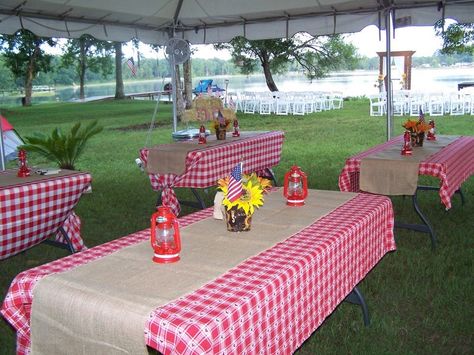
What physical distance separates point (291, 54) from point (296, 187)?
17.4 metres

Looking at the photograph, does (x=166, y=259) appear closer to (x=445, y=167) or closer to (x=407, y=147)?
(x=445, y=167)

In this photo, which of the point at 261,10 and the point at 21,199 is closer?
the point at 21,199

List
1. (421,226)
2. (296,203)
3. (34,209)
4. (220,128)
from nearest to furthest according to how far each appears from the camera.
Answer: (296,203)
(34,209)
(421,226)
(220,128)

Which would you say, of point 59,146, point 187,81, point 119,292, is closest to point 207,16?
point 59,146

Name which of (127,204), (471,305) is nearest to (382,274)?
(471,305)

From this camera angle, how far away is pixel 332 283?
2.15m

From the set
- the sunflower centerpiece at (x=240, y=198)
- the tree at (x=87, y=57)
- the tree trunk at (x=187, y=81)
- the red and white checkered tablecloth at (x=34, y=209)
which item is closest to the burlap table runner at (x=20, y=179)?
the red and white checkered tablecloth at (x=34, y=209)

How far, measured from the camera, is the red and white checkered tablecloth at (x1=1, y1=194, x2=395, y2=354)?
4.68ft

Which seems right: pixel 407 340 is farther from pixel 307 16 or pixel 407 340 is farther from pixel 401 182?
pixel 307 16

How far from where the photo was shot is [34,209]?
10.6 ft

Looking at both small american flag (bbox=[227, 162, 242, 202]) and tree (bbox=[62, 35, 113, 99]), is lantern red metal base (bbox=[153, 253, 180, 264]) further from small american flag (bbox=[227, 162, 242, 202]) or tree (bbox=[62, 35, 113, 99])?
tree (bbox=[62, 35, 113, 99])

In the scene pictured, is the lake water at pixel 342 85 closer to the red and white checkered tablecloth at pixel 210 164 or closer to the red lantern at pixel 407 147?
the red and white checkered tablecloth at pixel 210 164

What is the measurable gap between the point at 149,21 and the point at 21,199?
438 centimetres

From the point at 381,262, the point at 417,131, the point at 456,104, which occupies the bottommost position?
the point at 381,262
